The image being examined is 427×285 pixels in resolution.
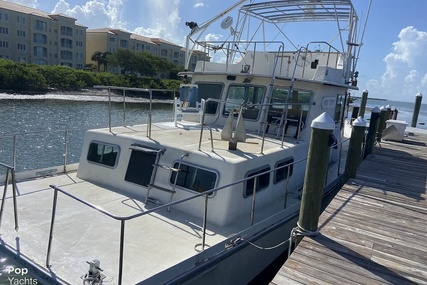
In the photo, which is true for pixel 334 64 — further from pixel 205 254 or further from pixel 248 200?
pixel 205 254

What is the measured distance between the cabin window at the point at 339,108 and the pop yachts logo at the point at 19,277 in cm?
805

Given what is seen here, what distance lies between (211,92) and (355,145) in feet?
13.0

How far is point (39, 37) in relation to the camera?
60.5 meters

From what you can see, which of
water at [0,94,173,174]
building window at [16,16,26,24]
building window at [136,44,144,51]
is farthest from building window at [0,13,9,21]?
building window at [136,44,144,51]

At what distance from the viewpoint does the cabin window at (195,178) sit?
562 centimetres

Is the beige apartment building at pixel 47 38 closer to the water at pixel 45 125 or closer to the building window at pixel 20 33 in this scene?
the building window at pixel 20 33

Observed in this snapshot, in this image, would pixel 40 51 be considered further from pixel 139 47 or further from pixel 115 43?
pixel 139 47

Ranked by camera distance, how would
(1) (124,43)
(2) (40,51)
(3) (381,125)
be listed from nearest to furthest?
(3) (381,125) → (2) (40,51) → (1) (124,43)

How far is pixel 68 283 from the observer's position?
3.73m

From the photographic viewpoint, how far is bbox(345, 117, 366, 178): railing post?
7.51m

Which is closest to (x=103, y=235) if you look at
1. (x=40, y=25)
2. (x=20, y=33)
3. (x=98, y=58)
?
(x=20, y=33)

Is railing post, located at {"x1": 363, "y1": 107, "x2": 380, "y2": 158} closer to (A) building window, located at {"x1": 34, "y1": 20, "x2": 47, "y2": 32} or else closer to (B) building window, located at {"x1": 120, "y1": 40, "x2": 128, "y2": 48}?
(A) building window, located at {"x1": 34, "y1": 20, "x2": 47, "y2": 32}

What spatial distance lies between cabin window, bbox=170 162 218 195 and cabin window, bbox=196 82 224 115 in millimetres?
3455

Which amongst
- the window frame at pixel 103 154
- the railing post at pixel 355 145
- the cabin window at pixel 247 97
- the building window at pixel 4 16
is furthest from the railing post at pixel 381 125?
the building window at pixel 4 16
